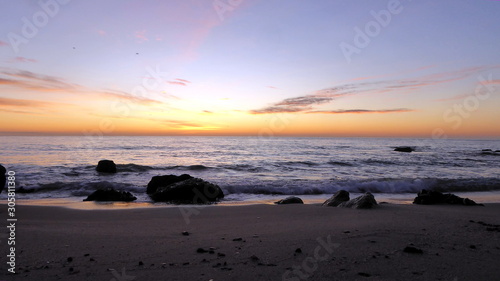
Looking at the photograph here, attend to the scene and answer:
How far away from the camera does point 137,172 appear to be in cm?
2238

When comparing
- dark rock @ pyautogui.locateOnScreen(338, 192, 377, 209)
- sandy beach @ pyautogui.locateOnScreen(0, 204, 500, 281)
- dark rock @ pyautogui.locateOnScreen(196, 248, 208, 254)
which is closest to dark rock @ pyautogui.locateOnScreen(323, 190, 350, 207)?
dark rock @ pyautogui.locateOnScreen(338, 192, 377, 209)

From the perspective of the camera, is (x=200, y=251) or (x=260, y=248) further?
(x=260, y=248)

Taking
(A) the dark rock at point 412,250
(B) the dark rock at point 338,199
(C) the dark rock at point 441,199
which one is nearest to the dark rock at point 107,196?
(B) the dark rock at point 338,199

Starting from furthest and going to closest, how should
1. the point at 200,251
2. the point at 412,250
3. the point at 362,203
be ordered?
1. the point at 362,203
2. the point at 200,251
3. the point at 412,250

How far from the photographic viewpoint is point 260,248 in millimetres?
4520

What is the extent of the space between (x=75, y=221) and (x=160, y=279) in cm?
473

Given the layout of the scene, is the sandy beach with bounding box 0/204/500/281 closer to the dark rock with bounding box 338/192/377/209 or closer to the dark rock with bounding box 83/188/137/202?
the dark rock with bounding box 338/192/377/209

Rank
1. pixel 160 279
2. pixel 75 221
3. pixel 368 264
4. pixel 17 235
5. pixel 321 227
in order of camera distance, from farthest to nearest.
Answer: pixel 75 221
pixel 321 227
pixel 17 235
pixel 368 264
pixel 160 279

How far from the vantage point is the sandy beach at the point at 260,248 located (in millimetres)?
3600

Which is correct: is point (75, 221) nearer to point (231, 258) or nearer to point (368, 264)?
point (231, 258)

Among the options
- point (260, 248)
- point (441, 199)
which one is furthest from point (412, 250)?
point (441, 199)

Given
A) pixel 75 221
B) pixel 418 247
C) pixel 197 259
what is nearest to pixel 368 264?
pixel 418 247

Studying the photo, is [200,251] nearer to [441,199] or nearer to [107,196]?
[107,196]

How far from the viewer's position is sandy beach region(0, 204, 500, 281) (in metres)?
3.60
